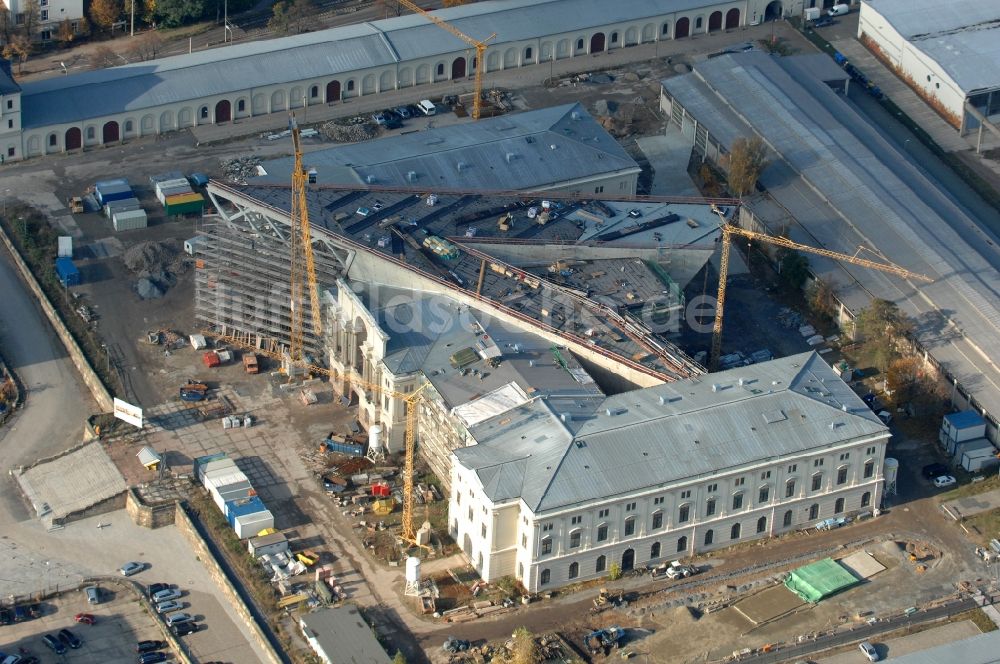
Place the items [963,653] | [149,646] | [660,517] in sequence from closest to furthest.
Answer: [963,653], [149,646], [660,517]

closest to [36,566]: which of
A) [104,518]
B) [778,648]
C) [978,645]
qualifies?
[104,518]

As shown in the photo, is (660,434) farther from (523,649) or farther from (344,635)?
(344,635)

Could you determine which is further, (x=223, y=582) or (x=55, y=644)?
(x=223, y=582)

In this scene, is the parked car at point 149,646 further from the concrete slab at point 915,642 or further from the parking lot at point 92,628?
the concrete slab at point 915,642

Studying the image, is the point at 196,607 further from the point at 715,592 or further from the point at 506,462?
the point at 715,592

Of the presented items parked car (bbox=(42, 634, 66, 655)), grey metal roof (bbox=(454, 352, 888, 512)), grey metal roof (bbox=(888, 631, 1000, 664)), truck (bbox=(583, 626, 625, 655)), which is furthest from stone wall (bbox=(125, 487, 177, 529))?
grey metal roof (bbox=(888, 631, 1000, 664))

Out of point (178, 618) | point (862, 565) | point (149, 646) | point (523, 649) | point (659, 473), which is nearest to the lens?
point (523, 649)

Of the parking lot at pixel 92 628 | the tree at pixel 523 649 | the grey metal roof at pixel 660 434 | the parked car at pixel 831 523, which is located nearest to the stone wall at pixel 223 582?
the parking lot at pixel 92 628

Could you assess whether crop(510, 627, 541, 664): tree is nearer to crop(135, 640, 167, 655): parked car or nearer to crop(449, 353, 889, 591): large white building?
crop(449, 353, 889, 591): large white building

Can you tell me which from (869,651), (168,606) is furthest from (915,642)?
(168,606)
